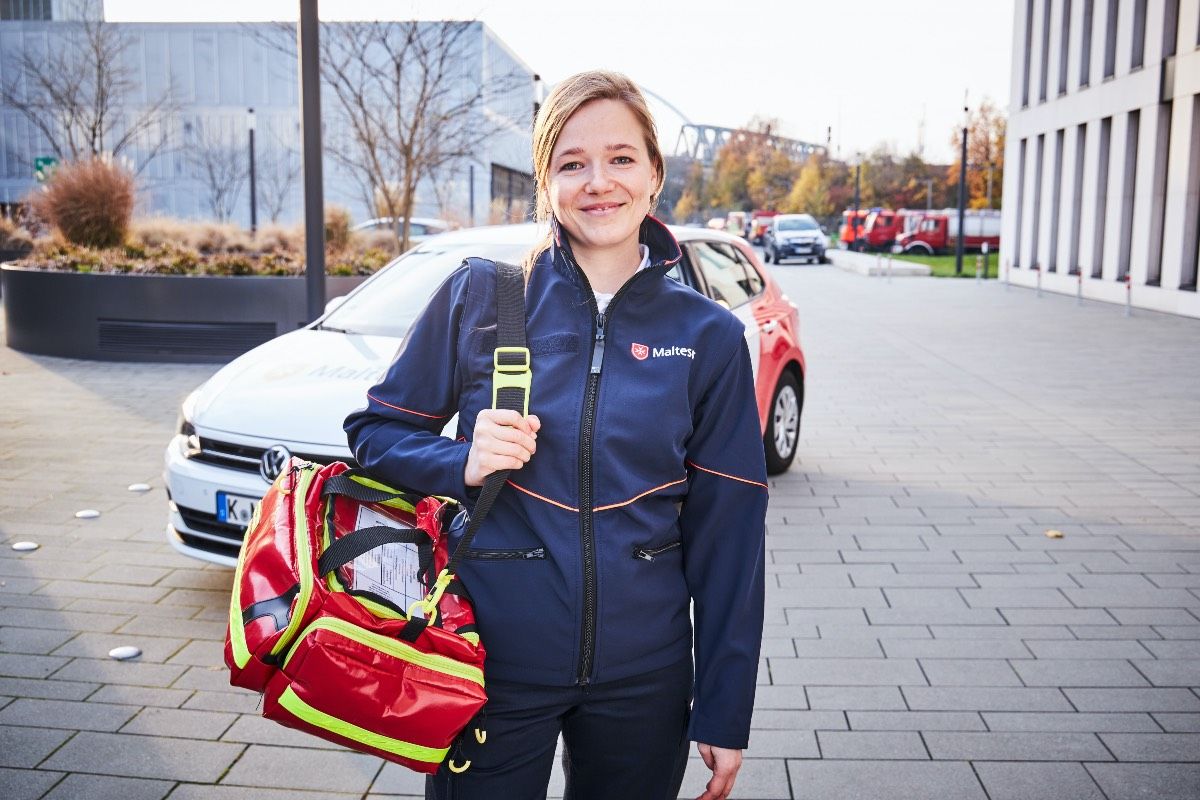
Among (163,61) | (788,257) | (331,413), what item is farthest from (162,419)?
(163,61)

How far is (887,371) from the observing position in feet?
42.6

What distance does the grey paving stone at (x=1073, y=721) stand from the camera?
389 centimetres

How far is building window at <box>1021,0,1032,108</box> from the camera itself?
31.6m

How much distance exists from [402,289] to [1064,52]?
27.7 m

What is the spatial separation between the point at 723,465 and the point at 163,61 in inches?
2421

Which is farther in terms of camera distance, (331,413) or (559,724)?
(331,413)

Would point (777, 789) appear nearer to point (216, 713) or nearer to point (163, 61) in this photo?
point (216, 713)

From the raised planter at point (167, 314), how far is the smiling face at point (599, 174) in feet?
37.3

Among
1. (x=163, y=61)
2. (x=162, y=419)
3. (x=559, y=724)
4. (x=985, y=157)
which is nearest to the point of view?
(x=559, y=724)

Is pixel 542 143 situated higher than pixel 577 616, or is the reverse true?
pixel 542 143

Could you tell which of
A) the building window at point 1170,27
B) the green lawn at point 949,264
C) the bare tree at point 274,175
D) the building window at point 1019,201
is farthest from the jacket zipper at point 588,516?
the bare tree at point 274,175

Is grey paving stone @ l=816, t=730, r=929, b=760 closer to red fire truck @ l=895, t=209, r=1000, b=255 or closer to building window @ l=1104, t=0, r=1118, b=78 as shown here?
building window @ l=1104, t=0, r=1118, b=78

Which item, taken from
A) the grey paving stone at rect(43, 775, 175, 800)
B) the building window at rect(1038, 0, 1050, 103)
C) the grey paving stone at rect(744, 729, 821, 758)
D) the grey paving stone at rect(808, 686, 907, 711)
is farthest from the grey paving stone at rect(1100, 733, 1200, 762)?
the building window at rect(1038, 0, 1050, 103)

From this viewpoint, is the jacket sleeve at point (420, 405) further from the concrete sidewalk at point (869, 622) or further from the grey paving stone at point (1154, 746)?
the grey paving stone at point (1154, 746)
